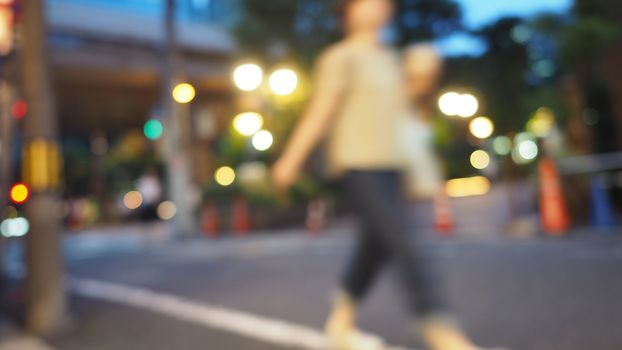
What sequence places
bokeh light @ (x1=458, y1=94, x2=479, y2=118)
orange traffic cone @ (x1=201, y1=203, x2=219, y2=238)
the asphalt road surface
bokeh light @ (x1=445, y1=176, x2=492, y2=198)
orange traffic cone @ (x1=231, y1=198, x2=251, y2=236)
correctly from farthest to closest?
bokeh light @ (x1=445, y1=176, x2=492, y2=198)
orange traffic cone @ (x1=201, y1=203, x2=219, y2=238)
orange traffic cone @ (x1=231, y1=198, x2=251, y2=236)
bokeh light @ (x1=458, y1=94, x2=479, y2=118)
the asphalt road surface

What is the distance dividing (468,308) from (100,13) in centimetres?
2686

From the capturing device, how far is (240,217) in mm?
15242

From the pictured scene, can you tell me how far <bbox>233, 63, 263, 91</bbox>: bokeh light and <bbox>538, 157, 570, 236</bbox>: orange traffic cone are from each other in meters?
8.85

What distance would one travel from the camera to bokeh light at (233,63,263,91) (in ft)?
52.6

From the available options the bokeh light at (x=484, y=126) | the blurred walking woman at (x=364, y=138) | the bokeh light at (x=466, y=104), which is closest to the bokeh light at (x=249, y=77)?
the bokeh light at (x=466, y=104)

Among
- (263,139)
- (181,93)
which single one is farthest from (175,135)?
(263,139)

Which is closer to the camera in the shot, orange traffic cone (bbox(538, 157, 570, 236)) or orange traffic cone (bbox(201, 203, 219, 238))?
orange traffic cone (bbox(538, 157, 570, 236))

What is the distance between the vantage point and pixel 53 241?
15.5ft

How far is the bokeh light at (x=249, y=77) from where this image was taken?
52.6 ft

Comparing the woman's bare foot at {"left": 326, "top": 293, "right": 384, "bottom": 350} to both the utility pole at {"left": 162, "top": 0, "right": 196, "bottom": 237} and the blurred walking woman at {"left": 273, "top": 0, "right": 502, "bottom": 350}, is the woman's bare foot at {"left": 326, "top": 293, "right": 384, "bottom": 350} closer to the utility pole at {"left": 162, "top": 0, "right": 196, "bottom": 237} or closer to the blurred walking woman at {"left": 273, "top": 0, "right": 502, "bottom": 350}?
the blurred walking woman at {"left": 273, "top": 0, "right": 502, "bottom": 350}

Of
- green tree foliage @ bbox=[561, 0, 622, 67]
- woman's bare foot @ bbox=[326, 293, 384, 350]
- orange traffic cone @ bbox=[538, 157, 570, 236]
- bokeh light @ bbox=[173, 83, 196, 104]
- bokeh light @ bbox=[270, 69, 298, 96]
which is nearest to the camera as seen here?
woman's bare foot @ bbox=[326, 293, 384, 350]

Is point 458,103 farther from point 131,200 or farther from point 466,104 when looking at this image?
point 131,200

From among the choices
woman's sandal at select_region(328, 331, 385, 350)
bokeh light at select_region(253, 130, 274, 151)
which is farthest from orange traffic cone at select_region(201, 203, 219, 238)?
woman's sandal at select_region(328, 331, 385, 350)

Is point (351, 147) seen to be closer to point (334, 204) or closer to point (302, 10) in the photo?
point (302, 10)
